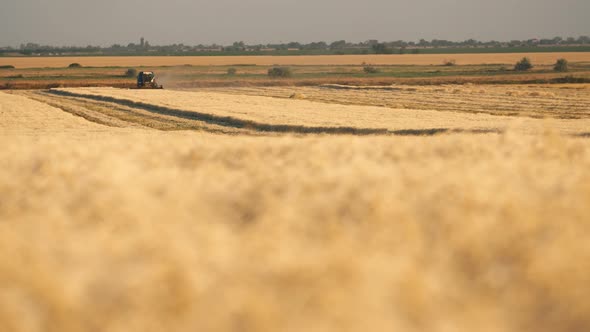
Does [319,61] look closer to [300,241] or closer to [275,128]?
[275,128]

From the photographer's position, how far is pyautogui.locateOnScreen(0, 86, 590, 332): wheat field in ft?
12.8

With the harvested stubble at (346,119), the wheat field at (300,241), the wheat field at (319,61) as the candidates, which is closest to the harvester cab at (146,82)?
the harvested stubble at (346,119)

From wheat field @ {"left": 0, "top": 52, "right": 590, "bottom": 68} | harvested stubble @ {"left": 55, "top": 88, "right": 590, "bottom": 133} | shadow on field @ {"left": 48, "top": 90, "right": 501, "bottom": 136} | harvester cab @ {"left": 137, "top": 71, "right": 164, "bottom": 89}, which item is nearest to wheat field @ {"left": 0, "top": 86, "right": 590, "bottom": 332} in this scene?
shadow on field @ {"left": 48, "top": 90, "right": 501, "bottom": 136}

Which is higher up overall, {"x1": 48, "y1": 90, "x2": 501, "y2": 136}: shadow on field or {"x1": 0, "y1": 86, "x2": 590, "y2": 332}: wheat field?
{"x1": 0, "y1": 86, "x2": 590, "y2": 332}: wheat field

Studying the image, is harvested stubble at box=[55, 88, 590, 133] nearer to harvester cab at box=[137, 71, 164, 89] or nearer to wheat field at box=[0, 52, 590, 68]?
harvester cab at box=[137, 71, 164, 89]

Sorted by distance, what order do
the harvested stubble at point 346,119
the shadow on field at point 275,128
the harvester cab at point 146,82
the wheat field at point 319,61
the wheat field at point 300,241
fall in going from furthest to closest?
the wheat field at point 319,61, the harvester cab at point 146,82, the harvested stubble at point 346,119, the shadow on field at point 275,128, the wheat field at point 300,241

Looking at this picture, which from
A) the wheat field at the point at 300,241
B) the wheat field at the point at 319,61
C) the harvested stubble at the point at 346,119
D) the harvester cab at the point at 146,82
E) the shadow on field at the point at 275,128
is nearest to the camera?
the wheat field at the point at 300,241

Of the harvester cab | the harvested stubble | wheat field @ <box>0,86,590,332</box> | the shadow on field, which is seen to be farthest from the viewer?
the harvester cab

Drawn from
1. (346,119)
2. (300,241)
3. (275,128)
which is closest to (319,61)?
(346,119)

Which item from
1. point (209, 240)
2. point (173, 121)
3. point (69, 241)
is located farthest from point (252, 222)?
point (173, 121)

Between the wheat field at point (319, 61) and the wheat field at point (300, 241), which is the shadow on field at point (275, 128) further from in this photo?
the wheat field at point (319, 61)

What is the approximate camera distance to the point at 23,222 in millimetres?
5738

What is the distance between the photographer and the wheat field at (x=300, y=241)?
389cm

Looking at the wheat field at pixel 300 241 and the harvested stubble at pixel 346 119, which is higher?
the wheat field at pixel 300 241
